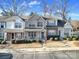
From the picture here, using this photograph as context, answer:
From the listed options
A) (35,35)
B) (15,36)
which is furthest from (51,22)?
(15,36)

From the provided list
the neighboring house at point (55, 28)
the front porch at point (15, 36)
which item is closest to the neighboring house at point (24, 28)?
the front porch at point (15, 36)

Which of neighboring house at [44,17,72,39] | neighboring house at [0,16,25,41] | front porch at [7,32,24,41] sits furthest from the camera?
neighboring house at [44,17,72,39]

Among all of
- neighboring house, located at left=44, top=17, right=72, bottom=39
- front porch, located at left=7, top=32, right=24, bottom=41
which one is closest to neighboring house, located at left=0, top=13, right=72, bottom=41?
front porch, located at left=7, top=32, right=24, bottom=41

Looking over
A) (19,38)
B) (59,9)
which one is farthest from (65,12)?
(19,38)

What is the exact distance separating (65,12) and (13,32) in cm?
2468

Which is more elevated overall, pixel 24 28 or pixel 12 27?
pixel 12 27

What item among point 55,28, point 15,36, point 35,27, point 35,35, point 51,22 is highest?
point 51,22

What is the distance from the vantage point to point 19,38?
42.3 m

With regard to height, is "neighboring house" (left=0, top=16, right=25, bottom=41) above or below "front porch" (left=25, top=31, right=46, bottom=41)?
above

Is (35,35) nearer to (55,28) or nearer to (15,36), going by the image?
(15,36)

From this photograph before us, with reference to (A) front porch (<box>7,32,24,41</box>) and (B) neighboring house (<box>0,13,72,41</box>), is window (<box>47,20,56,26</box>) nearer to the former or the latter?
(B) neighboring house (<box>0,13,72,41</box>)

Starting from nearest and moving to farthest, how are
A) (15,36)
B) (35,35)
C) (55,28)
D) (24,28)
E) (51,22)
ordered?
(24,28) < (15,36) < (35,35) < (55,28) < (51,22)

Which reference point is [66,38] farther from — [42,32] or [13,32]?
[13,32]

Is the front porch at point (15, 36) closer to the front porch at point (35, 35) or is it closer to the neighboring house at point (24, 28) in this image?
the neighboring house at point (24, 28)
